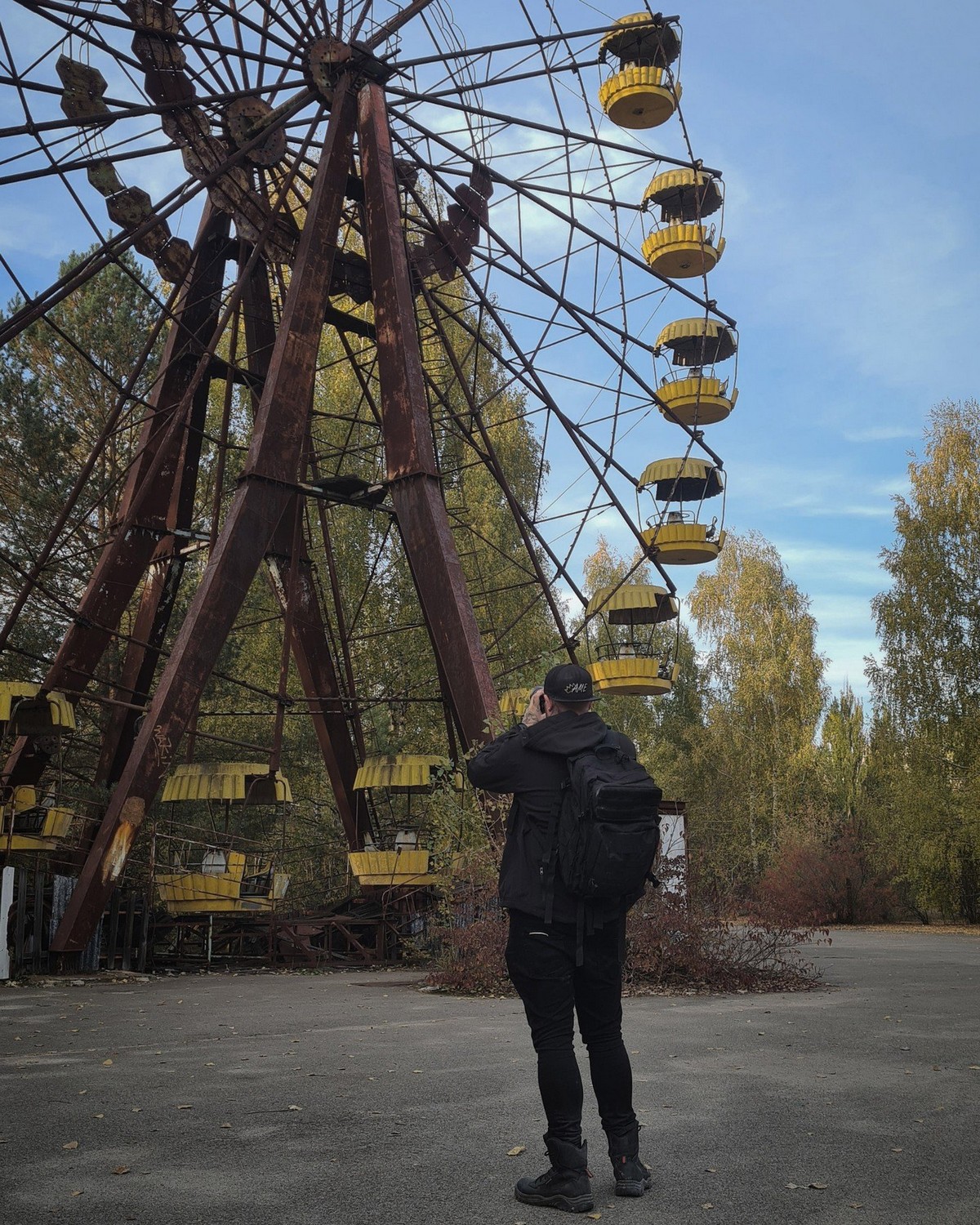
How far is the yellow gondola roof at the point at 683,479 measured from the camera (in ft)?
64.4

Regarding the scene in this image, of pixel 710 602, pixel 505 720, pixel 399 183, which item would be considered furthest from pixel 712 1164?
pixel 710 602

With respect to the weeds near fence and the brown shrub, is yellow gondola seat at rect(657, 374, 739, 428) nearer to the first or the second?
the weeds near fence

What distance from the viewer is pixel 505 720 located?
13367 mm

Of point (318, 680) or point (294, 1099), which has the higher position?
point (318, 680)

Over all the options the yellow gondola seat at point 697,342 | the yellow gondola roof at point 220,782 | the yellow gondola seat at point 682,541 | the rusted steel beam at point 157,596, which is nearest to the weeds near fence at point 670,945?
the yellow gondola roof at point 220,782

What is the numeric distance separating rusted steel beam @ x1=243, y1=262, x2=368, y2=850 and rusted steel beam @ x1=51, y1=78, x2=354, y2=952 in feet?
9.02

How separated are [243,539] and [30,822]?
531cm

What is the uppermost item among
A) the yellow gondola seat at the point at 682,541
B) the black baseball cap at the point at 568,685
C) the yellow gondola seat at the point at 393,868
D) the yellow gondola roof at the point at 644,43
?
the yellow gondola roof at the point at 644,43

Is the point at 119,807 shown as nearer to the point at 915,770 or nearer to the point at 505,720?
the point at 505,720

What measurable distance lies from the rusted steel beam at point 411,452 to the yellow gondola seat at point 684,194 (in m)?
6.29

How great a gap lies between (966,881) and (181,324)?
23823 millimetres

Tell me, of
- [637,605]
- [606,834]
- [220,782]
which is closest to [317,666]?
[220,782]

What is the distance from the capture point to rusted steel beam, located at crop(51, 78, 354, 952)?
12422mm

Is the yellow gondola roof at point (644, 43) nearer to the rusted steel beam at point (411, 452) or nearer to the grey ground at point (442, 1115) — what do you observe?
the rusted steel beam at point (411, 452)
